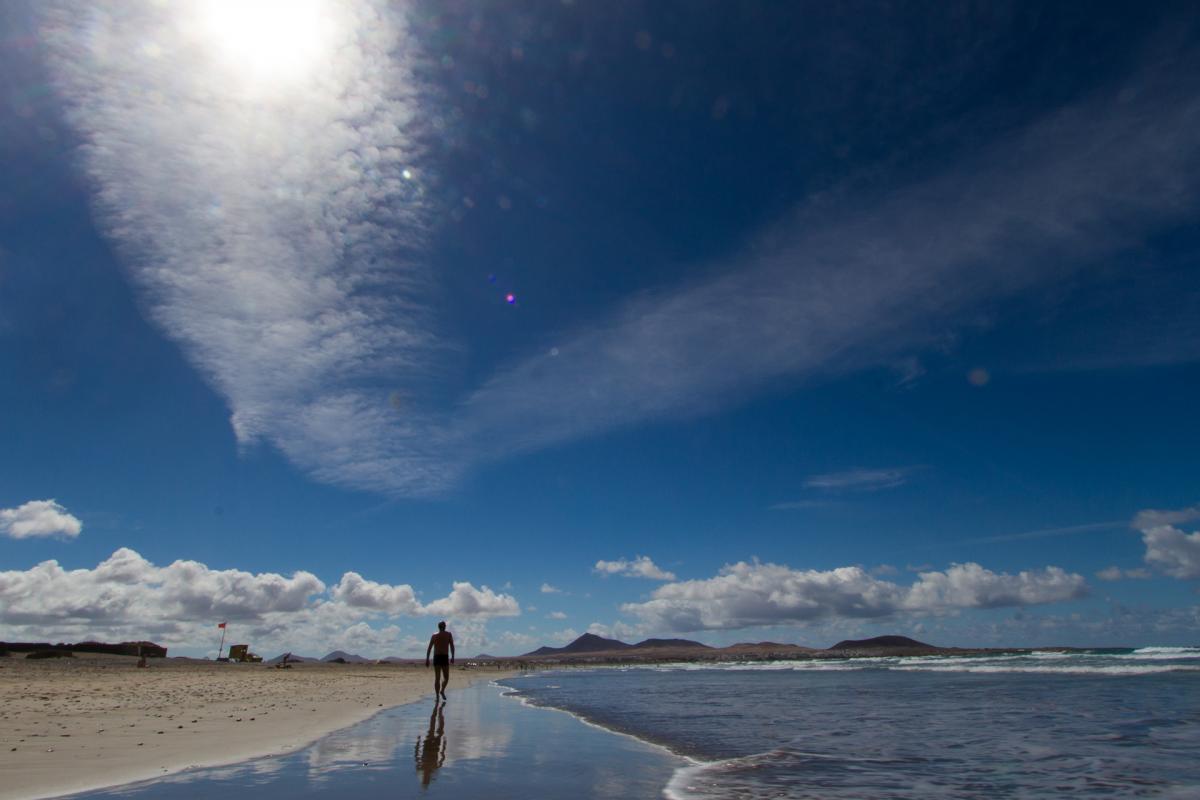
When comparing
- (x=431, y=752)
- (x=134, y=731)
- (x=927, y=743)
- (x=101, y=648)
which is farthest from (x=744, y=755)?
(x=101, y=648)

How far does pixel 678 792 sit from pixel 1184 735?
39.7 feet

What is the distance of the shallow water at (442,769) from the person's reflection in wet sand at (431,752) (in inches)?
0.6

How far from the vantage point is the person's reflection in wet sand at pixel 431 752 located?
8.77 m

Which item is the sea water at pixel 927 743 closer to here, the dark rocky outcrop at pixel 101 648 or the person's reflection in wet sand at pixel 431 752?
the person's reflection in wet sand at pixel 431 752

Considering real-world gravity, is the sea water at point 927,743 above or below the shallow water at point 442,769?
below

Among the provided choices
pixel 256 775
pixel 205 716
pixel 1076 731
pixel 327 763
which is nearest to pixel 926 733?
pixel 1076 731

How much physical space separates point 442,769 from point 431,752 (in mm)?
1735

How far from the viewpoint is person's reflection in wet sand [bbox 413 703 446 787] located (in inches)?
345

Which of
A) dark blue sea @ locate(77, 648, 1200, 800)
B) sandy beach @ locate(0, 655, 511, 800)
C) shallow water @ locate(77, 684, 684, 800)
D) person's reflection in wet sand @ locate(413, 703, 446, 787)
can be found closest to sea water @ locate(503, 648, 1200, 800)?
dark blue sea @ locate(77, 648, 1200, 800)

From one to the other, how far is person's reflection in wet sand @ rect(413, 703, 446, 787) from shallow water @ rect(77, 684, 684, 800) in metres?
0.01

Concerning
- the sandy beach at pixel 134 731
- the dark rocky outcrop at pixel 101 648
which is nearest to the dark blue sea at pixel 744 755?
the sandy beach at pixel 134 731

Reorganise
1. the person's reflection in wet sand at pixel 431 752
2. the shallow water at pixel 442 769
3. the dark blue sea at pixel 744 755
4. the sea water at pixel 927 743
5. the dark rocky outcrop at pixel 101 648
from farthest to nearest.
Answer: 1. the dark rocky outcrop at pixel 101 648
2. the person's reflection in wet sand at pixel 431 752
3. the sea water at pixel 927 743
4. the dark blue sea at pixel 744 755
5. the shallow water at pixel 442 769

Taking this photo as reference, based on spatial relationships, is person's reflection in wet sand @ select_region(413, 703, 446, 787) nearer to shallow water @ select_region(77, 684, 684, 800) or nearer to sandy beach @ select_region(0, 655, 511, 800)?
shallow water @ select_region(77, 684, 684, 800)

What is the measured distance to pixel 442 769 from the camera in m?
8.94
